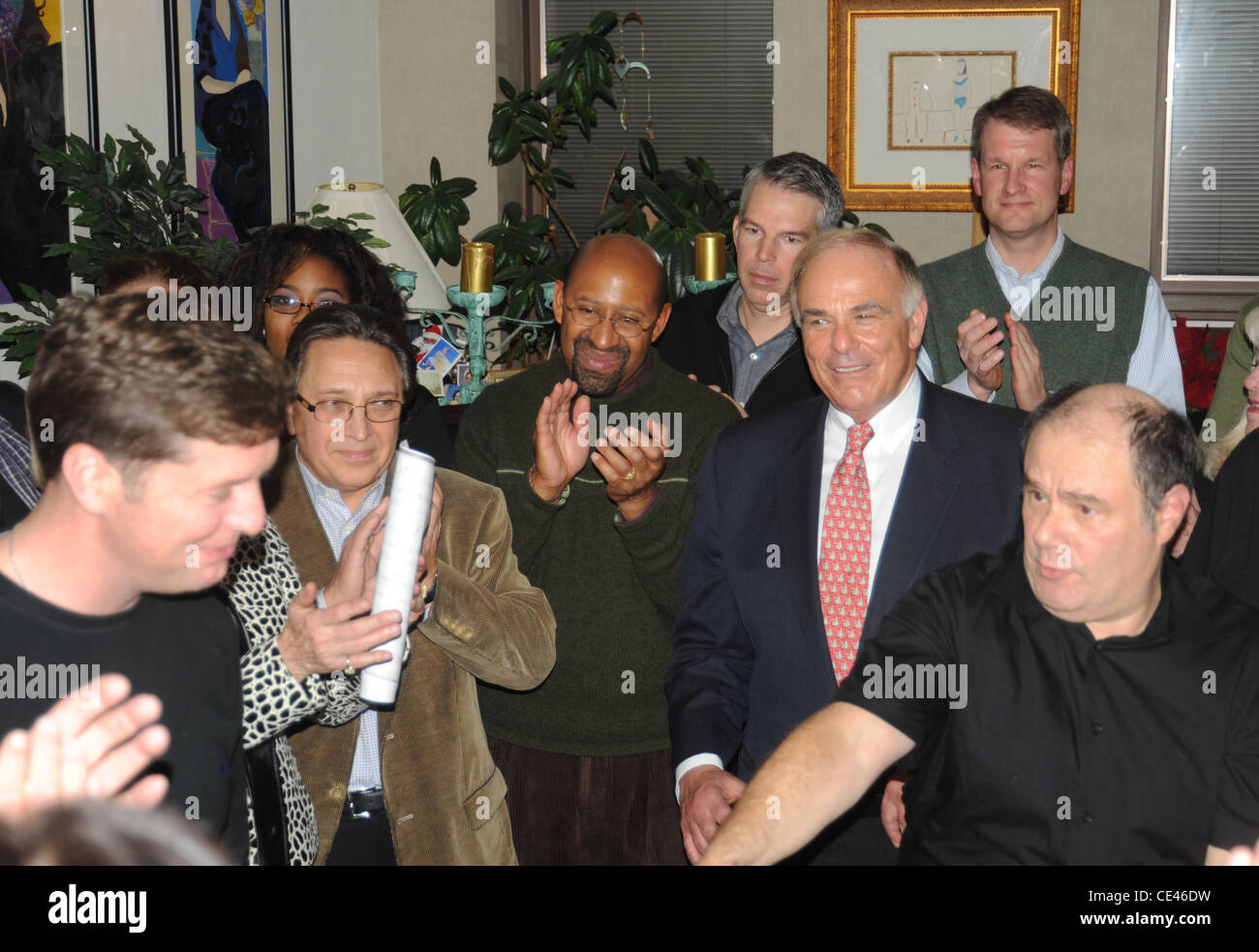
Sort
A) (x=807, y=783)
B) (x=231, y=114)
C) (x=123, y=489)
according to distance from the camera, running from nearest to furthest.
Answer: (x=123, y=489) < (x=807, y=783) < (x=231, y=114)

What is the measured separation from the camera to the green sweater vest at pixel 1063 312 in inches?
117

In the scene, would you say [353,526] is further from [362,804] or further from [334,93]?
[334,93]

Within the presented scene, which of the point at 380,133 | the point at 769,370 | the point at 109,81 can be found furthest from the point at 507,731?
the point at 380,133

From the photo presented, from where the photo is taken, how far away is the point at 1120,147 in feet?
17.3

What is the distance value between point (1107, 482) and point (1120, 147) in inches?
165

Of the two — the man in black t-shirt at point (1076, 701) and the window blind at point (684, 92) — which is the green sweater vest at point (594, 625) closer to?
the man in black t-shirt at point (1076, 701)

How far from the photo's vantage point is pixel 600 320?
98.8 inches

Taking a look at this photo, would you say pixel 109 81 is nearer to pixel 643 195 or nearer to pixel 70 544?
pixel 643 195

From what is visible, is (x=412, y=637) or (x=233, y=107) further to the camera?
(x=233, y=107)

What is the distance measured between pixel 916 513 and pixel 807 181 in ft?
4.16

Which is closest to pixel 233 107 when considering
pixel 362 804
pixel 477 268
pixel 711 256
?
pixel 477 268

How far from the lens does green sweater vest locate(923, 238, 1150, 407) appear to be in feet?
9.74

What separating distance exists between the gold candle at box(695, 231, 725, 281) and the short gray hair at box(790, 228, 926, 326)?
1.68 metres

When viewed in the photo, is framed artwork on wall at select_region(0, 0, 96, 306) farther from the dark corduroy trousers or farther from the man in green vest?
the man in green vest
